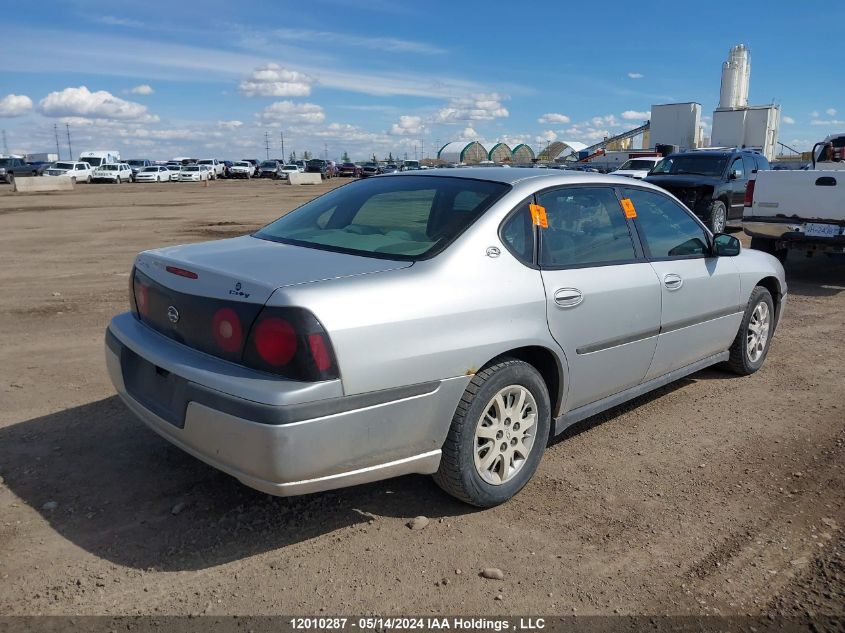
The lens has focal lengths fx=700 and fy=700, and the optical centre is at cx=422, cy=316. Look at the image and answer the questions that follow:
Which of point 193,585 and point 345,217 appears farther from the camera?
point 345,217

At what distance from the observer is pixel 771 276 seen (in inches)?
218

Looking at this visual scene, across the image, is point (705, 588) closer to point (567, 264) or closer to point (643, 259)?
point (567, 264)

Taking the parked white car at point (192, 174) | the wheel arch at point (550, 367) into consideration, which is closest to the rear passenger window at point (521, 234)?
the wheel arch at point (550, 367)

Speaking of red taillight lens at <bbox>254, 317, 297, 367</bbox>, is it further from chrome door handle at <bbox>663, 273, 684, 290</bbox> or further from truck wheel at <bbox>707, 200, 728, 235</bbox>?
truck wheel at <bbox>707, 200, 728, 235</bbox>

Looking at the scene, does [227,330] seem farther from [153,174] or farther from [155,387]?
[153,174]

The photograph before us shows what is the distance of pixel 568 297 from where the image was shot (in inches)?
143

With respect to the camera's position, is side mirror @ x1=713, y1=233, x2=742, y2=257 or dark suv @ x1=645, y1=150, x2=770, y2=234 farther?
dark suv @ x1=645, y1=150, x2=770, y2=234

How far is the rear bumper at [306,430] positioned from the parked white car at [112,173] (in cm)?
5059

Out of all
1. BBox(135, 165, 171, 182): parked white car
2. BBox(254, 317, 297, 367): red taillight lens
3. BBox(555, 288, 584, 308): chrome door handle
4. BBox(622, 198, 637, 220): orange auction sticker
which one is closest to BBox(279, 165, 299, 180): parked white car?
BBox(135, 165, 171, 182): parked white car

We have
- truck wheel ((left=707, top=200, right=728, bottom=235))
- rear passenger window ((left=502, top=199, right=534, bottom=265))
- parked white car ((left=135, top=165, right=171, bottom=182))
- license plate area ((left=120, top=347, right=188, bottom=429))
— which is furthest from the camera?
parked white car ((left=135, top=165, right=171, bottom=182))

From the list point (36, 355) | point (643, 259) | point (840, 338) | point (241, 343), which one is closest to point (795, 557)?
point (643, 259)

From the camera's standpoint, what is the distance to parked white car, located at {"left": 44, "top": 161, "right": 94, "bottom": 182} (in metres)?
46.1

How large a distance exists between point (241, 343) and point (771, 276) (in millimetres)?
4416

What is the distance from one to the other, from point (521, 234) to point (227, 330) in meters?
1.55
